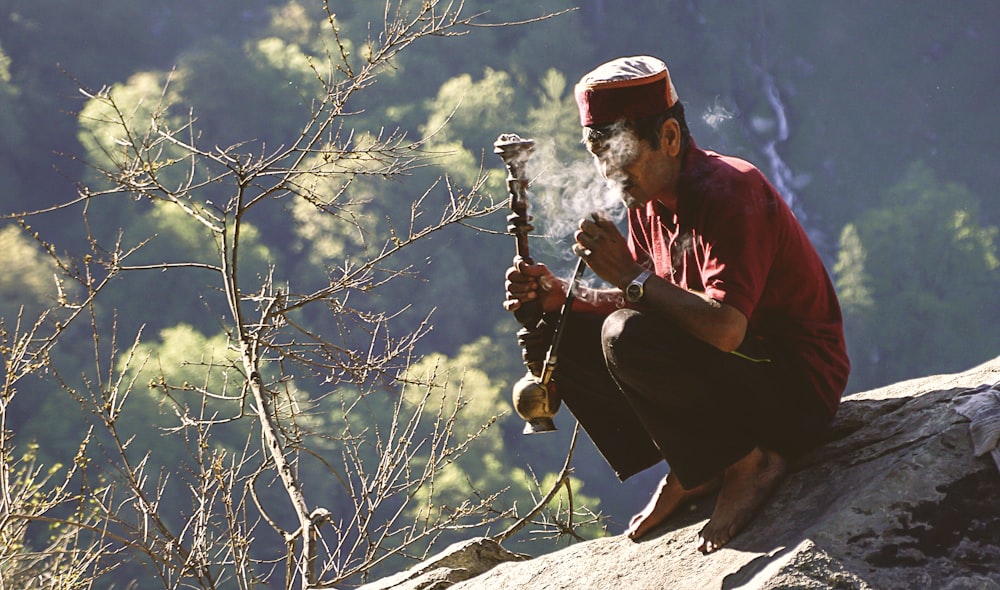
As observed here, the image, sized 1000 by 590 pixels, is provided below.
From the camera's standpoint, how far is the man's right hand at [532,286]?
2.54 m

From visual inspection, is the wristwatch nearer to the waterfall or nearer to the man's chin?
the man's chin

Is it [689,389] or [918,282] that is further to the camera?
[918,282]

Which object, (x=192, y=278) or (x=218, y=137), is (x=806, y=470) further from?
(x=218, y=137)

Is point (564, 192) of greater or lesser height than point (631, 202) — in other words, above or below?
above

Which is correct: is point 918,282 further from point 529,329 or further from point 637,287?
point 637,287

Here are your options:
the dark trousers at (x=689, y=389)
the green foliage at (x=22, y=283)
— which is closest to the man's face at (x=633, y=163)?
the dark trousers at (x=689, y=389)

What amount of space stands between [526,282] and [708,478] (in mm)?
604

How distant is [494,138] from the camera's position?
2466 cm

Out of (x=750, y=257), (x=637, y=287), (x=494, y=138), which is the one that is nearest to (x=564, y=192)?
(x=637, y=287)

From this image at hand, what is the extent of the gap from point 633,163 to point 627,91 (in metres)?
0.15

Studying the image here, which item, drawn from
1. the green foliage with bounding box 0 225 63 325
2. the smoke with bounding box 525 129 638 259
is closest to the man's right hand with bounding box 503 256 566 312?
the smoke with bounding box 525 129 638 259

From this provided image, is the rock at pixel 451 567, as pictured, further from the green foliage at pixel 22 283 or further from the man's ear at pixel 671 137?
the green foliage at pixel 22 283

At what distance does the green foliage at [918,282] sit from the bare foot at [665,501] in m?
32.7

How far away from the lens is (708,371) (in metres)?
2.31
